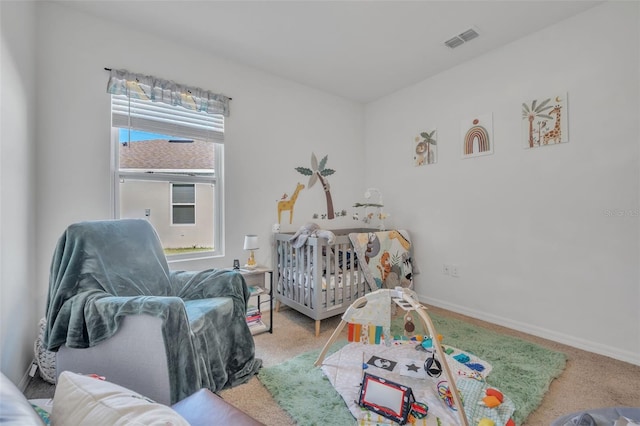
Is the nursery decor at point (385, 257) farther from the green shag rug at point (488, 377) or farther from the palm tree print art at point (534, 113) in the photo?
the palm tree print art at point (534, 113)

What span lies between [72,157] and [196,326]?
158 centimetres

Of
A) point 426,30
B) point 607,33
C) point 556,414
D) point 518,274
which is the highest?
point 426,30

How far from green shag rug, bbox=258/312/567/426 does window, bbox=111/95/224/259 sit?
1.37 meters

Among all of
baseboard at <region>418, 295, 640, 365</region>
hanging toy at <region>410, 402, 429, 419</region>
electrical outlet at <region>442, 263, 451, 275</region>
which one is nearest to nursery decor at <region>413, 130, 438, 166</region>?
electrical outlet at <region>442, 263, 451, 275</region>

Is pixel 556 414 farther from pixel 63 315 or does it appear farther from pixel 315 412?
pixel 63 315

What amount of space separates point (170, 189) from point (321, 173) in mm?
1634

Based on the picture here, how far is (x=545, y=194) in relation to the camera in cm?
232

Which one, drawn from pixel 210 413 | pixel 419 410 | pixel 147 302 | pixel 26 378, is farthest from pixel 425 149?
pixel 26 378

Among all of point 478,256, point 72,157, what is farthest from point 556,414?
point 72,157

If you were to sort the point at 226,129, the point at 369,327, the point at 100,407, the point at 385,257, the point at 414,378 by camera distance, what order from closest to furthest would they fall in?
1. the point at 100,407
2. the point at 414,378
3. the point at 369,327
4. the point at 226,129
5. the point at 385,257

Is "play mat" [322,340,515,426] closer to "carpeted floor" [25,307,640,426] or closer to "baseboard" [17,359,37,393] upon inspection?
"carpeted floor" [25,307,640,426]

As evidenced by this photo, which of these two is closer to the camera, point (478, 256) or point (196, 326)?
point (196, 326)

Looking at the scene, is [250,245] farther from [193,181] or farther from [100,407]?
[100,407]

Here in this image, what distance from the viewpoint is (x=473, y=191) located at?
2748 millimetres
